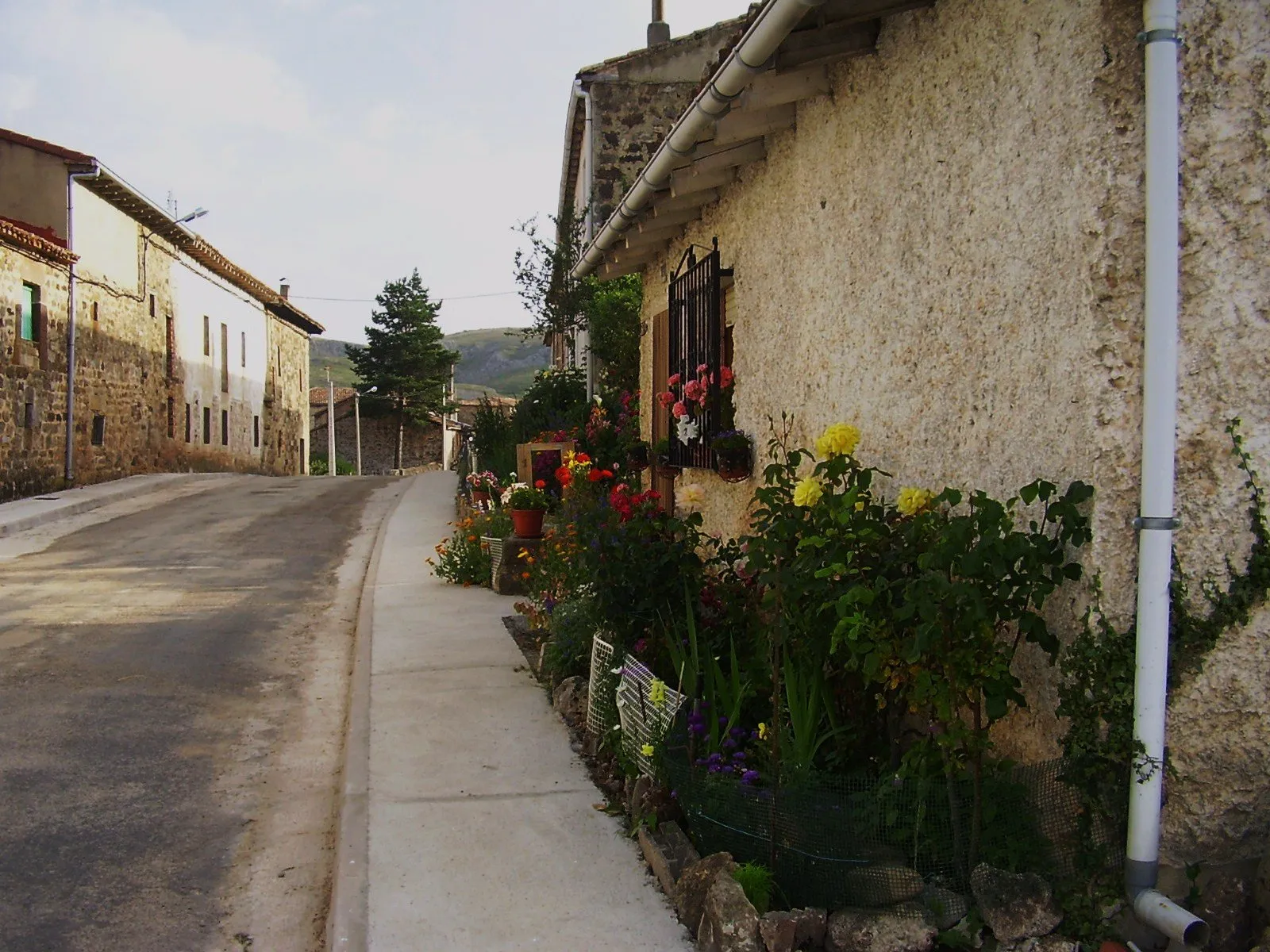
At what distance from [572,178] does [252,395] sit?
17.9 m

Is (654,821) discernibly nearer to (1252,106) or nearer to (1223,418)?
(1223,418)

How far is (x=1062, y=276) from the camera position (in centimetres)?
290

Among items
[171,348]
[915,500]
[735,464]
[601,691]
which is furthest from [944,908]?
[171,348]

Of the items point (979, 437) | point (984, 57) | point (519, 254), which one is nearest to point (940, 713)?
point (979, 437)

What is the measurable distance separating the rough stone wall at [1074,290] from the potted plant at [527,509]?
18.5 ft

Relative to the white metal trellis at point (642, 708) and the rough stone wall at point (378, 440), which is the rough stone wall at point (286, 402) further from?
the white metal trellis at point (642, 708)

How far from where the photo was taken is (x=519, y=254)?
15.7 meters

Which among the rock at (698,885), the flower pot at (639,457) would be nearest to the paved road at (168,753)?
the rock at (698,885)

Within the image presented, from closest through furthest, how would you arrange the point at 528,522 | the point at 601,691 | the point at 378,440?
the point at 601,691, the point at 528,522, the point at 378,440

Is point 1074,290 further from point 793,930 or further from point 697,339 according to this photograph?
point 697,339

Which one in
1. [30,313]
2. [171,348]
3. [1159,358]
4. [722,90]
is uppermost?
[171,348]

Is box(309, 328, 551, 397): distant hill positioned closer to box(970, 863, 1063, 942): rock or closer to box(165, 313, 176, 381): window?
box(165, 313, 176, 381): window

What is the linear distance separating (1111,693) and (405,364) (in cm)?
4790

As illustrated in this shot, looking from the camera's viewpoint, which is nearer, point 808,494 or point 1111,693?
point 1111,693
